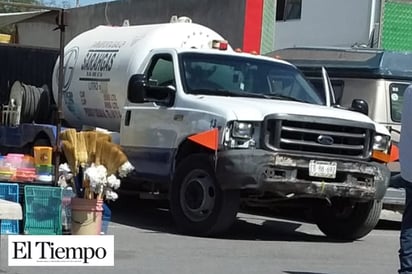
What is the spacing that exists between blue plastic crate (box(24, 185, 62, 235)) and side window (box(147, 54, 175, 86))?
2296mm

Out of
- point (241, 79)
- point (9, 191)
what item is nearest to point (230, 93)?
point (241, 79)

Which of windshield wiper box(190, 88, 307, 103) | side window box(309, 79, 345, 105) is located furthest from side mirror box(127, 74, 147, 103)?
side window box(309, 79, 345, 105)

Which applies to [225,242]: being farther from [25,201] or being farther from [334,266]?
[25,201]

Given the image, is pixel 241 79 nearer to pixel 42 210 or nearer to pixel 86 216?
pixel 86 216

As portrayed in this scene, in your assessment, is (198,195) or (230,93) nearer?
(198,195)

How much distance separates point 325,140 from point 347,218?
1.43 meters

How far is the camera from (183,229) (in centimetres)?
1145

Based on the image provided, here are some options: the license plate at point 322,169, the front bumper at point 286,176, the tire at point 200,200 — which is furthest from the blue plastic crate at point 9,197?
the license plate at point 322,169

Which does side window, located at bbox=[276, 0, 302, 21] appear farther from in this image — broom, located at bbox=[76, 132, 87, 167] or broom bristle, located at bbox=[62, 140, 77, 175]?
broom, located at bbox=[76, 132, 87, 167]

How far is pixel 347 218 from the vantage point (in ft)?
39.6

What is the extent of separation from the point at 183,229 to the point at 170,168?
796mm

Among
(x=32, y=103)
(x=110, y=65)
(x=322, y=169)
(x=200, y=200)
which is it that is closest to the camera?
(x=322, y=169)

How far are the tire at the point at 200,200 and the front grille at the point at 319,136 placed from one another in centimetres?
80

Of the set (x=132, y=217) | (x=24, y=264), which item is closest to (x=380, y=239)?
(x=132, y=217)
